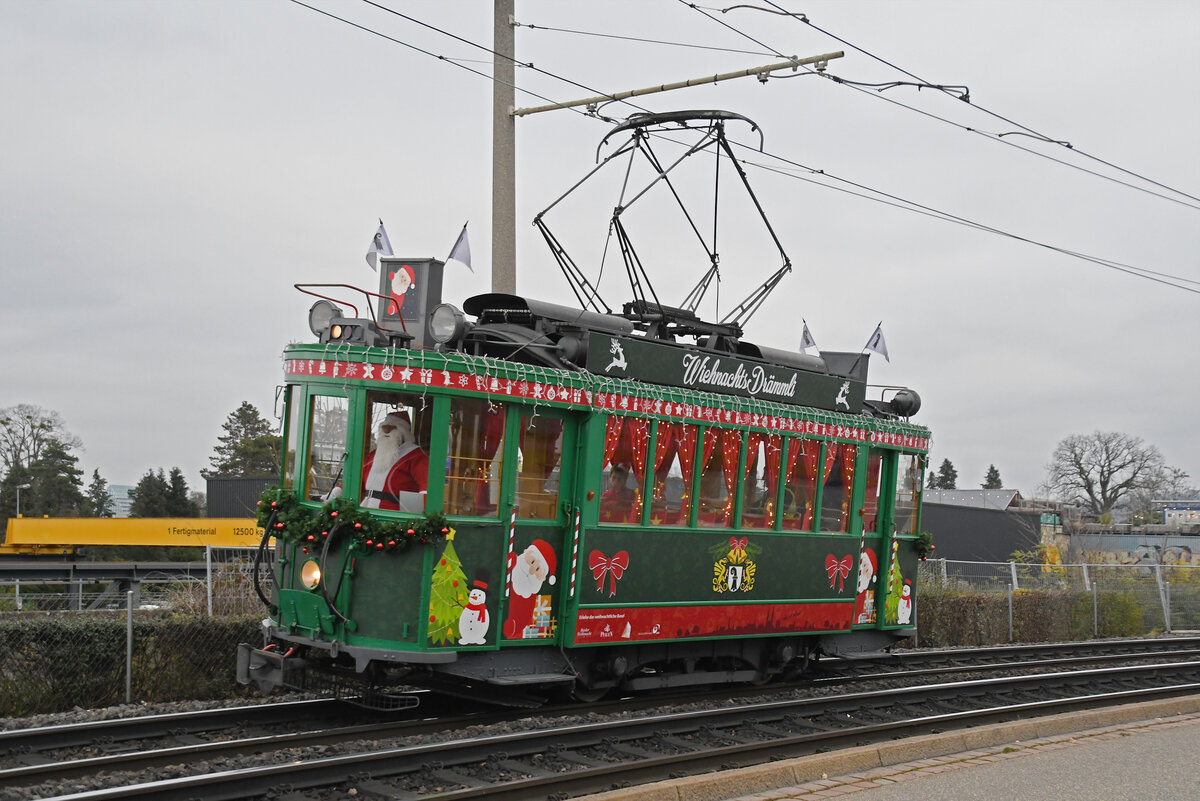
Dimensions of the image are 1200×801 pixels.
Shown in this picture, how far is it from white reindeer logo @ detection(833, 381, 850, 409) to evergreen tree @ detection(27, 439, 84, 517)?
51213mm

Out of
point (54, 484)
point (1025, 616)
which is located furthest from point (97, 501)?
point (1025, 616)

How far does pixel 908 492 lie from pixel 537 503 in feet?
19.5

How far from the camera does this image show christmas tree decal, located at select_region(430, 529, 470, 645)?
9.12 m

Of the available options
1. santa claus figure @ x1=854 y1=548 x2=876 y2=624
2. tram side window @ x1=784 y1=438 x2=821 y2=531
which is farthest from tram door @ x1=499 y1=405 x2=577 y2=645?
santa claus figure @ x1=854 y1=548 x2=876 y2=624

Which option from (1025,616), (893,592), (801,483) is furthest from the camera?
(1025,616)

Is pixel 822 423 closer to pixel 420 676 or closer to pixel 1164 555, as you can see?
pixel 420 676

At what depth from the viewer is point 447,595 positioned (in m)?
9.22

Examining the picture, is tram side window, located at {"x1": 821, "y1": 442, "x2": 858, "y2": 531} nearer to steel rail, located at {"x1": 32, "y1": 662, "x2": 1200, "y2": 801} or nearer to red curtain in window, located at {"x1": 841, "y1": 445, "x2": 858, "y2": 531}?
red curtain in window, located at {"x1": 841, "y1": 445, "x2": 858, "y2": 531}

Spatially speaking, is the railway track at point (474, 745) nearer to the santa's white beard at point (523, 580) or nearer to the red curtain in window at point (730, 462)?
the santa's white beard at point (523, 580)

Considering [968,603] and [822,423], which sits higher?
[822,423]

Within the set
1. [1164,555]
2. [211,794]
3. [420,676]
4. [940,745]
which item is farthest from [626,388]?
[1164,555]

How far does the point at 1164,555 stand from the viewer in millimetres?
39062

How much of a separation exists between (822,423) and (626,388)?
311cm

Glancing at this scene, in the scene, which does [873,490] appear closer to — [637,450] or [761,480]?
[761,480]
